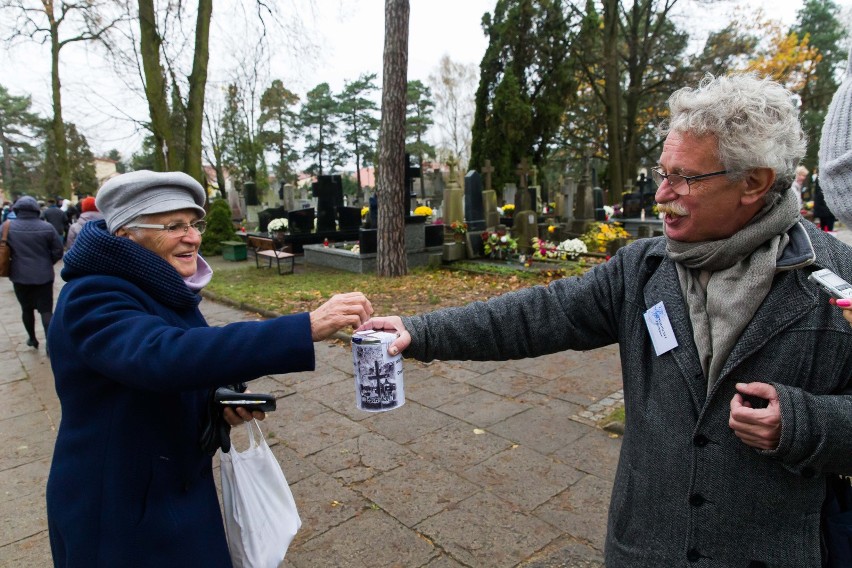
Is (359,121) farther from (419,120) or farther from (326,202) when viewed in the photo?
(326,202)

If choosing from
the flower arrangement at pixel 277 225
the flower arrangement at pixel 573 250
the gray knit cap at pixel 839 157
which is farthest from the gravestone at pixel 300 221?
the gray knit cap at pixel 839 157

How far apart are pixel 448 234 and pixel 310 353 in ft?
38.3

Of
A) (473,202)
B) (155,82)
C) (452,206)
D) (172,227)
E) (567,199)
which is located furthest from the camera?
(567,199)

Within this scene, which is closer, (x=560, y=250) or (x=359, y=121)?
(x=560, y=250)

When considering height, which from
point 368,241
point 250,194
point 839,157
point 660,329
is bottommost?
point 368,241

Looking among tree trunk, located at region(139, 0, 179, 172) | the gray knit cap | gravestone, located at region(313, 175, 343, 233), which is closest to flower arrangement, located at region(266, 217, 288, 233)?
gravestone, located at region(313, 175, 343, 233)

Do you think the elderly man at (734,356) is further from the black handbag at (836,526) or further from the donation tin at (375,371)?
the donation tin at (375,371)

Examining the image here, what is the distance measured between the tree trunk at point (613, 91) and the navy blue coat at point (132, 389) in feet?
79.2

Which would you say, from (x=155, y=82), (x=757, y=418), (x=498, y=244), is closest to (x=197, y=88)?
(x=155, y=82)

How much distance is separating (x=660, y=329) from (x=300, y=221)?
13873 millimetres

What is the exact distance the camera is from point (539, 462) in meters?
3.58

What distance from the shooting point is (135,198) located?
1609 millimetres

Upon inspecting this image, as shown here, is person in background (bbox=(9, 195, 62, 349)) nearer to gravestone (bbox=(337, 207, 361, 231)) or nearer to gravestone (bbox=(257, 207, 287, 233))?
gravestone (bbox=(337, 207, 361, 231))

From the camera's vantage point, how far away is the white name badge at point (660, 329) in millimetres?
1402
